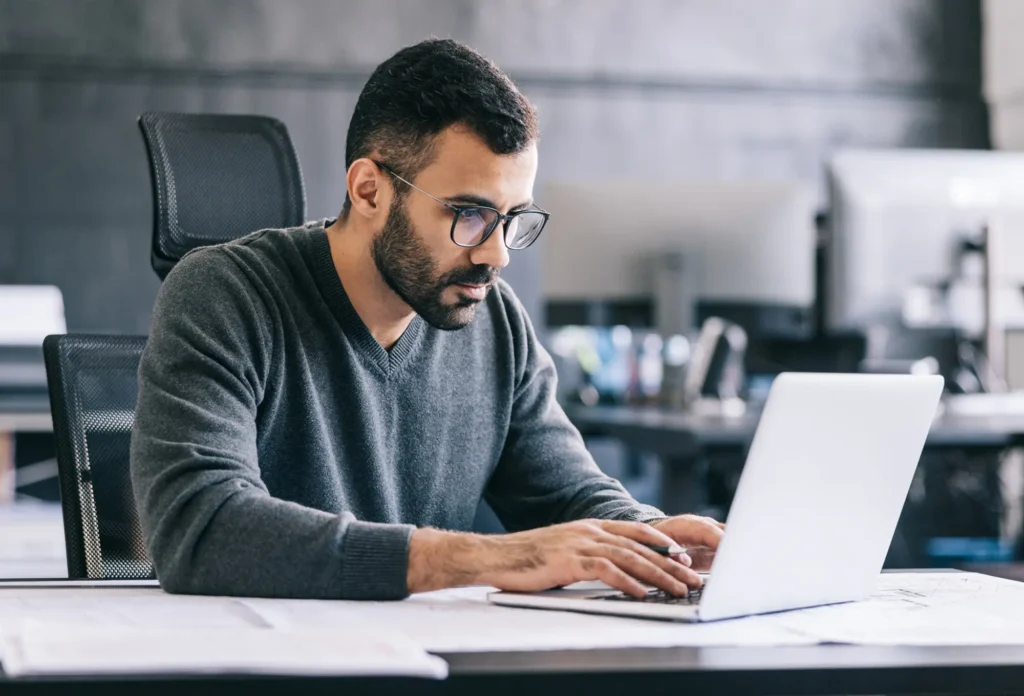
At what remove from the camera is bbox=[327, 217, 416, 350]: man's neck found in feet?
4.91

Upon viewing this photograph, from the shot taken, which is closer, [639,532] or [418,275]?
[639,532]

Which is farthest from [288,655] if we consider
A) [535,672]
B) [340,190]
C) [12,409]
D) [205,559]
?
[340,190]

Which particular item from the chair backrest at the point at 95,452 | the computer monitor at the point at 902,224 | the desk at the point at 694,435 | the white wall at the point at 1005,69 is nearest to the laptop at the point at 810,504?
the chair backrest at the point at 95,452

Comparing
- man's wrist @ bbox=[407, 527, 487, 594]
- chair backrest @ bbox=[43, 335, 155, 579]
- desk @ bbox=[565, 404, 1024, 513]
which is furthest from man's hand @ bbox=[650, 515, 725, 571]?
desk @ bbox=[565, 404, 1024, 513]

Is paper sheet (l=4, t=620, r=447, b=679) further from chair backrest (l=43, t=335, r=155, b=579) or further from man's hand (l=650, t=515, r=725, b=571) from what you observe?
chair backrest (l=43, t=335, r=155, b=579)

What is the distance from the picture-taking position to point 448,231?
141cm

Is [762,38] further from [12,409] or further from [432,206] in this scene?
[432,206]

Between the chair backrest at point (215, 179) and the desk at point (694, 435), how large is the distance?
1.16m

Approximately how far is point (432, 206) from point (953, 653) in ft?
2.52

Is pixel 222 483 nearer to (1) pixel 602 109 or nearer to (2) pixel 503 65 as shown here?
(2) pixel 503 65

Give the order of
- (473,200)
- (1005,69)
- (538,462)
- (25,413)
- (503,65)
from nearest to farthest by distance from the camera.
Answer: (473,200), (538,462), (25,413), (503,65), (1005,69)

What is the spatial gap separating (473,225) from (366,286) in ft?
0.60

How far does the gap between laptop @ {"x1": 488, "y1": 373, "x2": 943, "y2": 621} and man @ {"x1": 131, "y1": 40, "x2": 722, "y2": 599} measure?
0.24 feet

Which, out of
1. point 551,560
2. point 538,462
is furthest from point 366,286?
point 551,560
